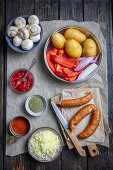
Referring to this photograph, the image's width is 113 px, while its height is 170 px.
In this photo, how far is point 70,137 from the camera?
208cm

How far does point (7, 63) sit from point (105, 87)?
3.58 ft

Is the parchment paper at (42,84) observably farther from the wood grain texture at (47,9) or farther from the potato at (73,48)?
the potato at (73,48)

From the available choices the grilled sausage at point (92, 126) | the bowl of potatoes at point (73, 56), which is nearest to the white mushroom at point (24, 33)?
the bowl of potatoes at point (73, 56)

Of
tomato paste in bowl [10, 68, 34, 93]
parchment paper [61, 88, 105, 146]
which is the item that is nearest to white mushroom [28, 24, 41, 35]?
tomato paste in bowl [10, 68, 34, 93]

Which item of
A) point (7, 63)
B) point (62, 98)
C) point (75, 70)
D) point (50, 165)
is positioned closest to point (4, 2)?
point (7, 63)

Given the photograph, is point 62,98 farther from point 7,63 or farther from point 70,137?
point 7,63

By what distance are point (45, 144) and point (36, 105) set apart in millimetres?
401

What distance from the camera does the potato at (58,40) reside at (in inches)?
81.2

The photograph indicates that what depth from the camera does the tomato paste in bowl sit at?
6.84 ft

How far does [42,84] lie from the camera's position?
2184 millimetres

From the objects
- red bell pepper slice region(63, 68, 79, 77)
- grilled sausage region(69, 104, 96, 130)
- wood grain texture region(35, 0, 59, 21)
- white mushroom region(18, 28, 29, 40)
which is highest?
wood grain texture region(35, 0, 59, 21)

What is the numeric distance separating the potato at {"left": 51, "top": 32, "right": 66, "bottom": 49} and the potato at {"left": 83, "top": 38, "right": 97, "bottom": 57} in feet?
0.75

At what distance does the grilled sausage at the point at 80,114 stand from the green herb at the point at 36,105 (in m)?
0.36

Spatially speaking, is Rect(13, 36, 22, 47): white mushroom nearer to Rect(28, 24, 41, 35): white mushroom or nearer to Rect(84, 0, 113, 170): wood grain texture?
Rect(28, 24, 41, 35): white mushroom
